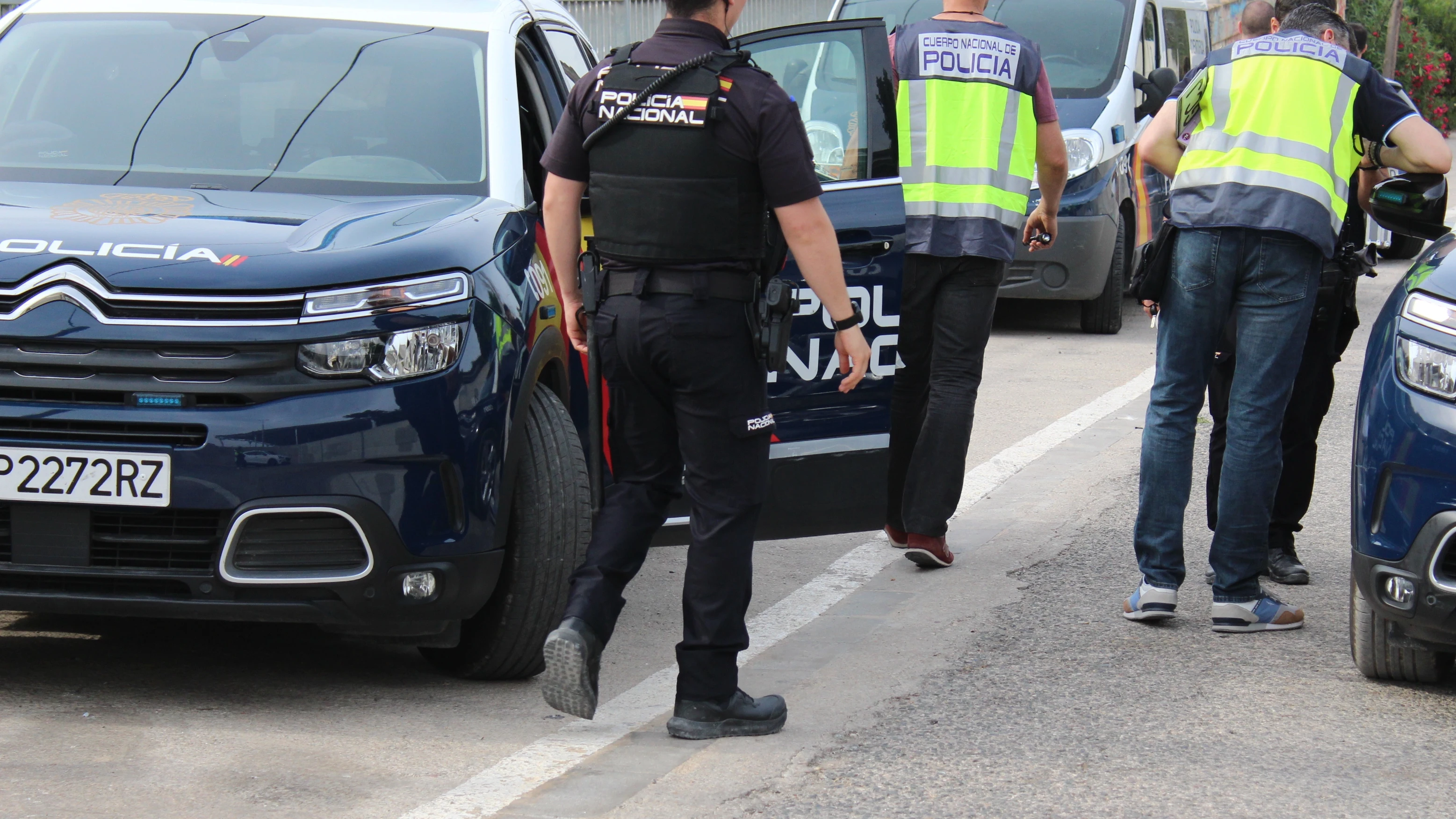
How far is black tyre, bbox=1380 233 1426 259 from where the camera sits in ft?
18.3

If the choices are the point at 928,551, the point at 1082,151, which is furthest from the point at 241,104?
the point at 1082,151

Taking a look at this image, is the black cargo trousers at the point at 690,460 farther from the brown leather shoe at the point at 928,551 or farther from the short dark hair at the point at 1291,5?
the short dark hair at the point at 1291,5

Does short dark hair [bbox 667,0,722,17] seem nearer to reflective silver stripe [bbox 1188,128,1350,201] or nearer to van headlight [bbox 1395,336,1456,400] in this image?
reflective silver stripe [bbox 1188,128,1350,201]

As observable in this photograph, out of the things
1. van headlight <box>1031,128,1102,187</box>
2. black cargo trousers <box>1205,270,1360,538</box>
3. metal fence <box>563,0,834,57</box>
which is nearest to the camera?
black cargo trousers <box>1205,270,1360,538</box>

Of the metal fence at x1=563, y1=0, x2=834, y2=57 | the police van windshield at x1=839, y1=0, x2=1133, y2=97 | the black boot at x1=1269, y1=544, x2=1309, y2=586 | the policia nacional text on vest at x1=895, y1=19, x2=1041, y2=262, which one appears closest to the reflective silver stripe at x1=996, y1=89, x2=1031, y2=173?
the policia nacional text on vest at x1=895, y1=19, x2=1041, y2=262

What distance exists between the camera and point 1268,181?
189 inches

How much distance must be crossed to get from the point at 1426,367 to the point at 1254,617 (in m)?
1.13

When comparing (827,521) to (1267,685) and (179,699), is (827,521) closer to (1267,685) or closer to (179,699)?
(1267,685)

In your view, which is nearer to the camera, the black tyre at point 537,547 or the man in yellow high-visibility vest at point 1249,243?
the black tyre at point 537,547

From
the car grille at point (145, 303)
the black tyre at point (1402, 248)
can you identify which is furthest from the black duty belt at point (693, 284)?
the black tyre at point (1402, 248)

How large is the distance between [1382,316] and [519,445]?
2216 millimetres

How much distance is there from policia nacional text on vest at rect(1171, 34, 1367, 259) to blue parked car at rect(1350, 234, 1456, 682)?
47cm

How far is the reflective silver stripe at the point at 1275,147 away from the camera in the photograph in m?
4.79

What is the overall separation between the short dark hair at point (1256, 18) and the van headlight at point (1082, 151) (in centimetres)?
527
